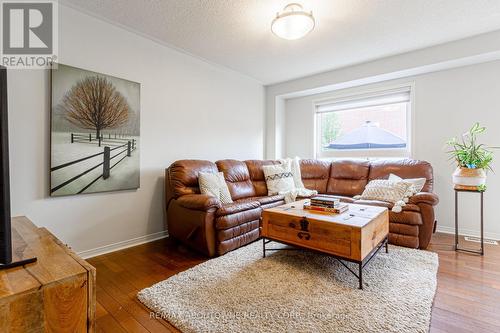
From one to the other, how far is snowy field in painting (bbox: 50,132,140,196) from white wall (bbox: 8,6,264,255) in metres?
0.08

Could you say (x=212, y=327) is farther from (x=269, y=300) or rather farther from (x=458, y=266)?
(x=458, y=266)

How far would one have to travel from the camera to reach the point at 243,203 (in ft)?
9.02

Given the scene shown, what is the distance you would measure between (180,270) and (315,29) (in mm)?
2836

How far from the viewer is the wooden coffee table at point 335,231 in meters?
1.81

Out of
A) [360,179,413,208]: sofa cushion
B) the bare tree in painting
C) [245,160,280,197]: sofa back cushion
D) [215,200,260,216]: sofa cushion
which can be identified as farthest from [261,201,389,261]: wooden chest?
the bare tree in painting

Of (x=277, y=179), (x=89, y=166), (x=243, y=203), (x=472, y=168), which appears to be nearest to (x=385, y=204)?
(x=472, y=168)

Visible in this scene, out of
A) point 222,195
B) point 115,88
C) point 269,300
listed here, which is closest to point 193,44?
point 115,88

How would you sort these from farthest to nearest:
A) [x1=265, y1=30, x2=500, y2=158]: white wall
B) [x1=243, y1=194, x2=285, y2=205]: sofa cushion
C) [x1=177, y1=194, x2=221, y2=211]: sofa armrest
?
[x1=243, y1=194, x2=285, y2=205]: sofa cushion
[x1=265, y1=30, x2=500, y2=158]: white wall
[x1=177, y1=194, x2=221, y2=211]: sofa armrest

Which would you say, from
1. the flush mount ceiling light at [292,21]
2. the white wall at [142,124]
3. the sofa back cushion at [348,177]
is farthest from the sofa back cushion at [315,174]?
the flush mount ceiling light at [292,21]

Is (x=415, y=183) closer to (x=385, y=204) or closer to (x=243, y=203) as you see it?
(x=385, y=204)

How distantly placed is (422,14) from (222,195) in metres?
2.81

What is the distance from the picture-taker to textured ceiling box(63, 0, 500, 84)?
227 cm

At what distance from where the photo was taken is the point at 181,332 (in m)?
1.40

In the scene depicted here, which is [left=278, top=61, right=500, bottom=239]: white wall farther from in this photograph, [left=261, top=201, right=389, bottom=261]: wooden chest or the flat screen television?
the flat screen television
